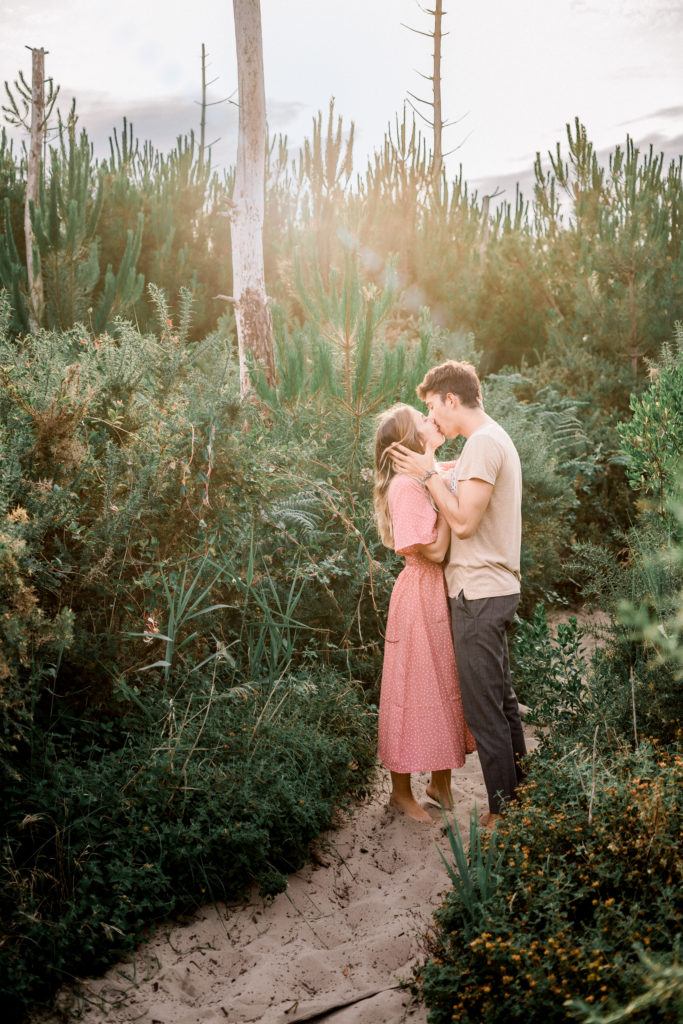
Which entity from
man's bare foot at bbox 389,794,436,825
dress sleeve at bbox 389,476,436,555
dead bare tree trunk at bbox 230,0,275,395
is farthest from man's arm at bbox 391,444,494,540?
dead bare tree trunk at bbox 230,0,275,395

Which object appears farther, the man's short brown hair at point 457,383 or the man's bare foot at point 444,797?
the man's bare foot at point 444,797

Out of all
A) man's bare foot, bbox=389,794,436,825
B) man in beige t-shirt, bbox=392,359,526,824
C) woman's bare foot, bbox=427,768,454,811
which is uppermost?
man in beige t-shirt, bbox=392,359,526,824

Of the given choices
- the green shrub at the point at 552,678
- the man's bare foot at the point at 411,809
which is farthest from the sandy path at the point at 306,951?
the green shrub at the point at 552,678

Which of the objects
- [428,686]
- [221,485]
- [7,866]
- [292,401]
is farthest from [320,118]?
[7,866]

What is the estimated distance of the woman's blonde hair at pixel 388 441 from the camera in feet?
11.3

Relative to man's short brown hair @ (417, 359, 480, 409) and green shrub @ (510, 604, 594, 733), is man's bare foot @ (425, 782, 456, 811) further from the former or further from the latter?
man's short brown hair @ (417, 359, 480, 409)

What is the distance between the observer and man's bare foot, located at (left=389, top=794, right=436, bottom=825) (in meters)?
3.39

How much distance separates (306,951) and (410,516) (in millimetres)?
1653

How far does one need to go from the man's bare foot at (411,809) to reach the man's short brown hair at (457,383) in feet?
5.80

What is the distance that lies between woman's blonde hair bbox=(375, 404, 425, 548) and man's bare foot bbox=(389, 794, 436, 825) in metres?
1.23

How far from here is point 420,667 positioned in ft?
10.9

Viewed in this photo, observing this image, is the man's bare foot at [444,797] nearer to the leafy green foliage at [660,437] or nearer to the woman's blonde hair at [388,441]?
the woman's blonde hair at [388,441]

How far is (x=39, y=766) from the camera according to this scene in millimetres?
2854

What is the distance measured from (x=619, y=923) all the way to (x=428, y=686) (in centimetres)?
133
